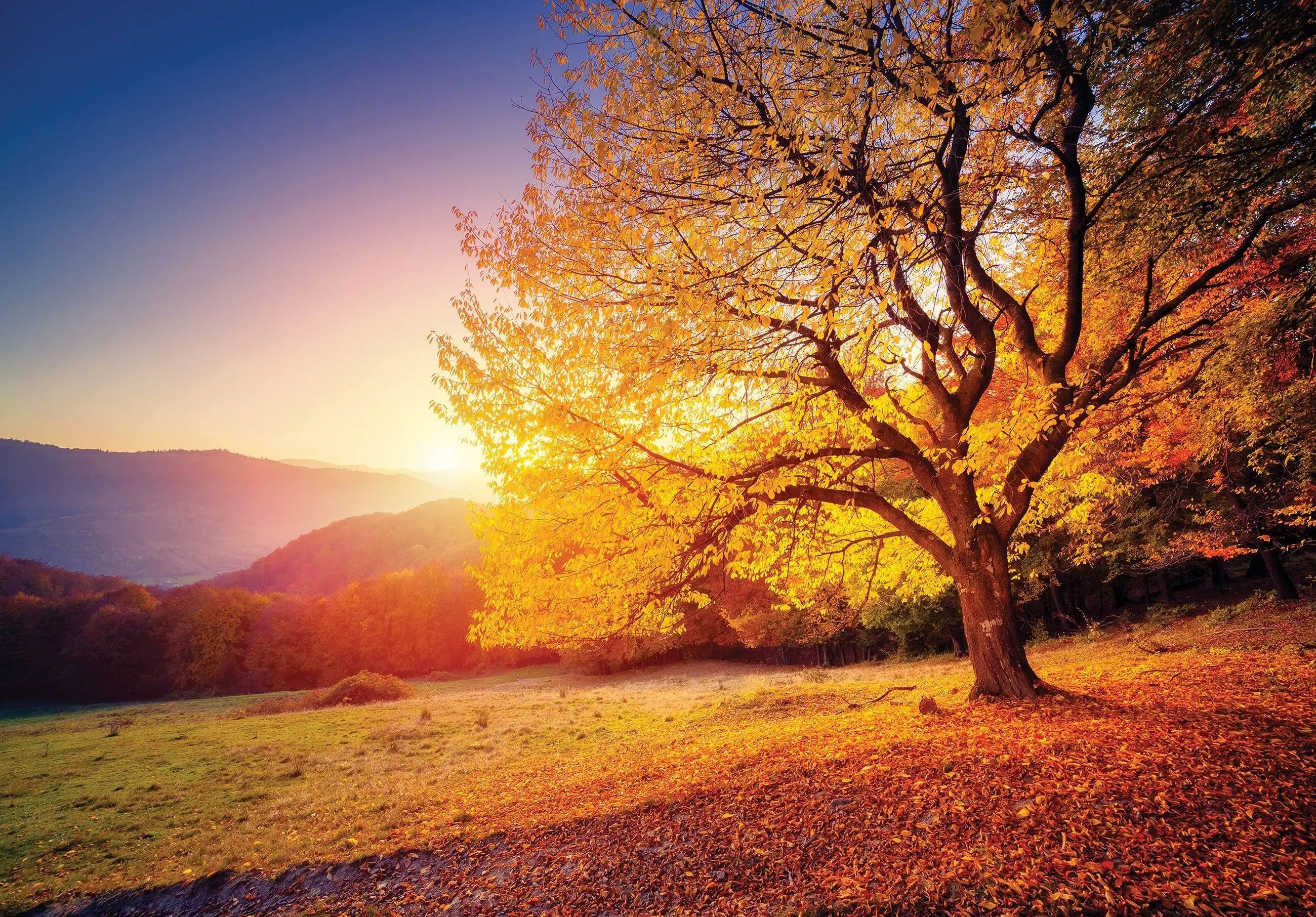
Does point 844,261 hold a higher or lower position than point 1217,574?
higher

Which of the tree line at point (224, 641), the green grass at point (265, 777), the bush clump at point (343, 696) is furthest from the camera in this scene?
the tree line at point (224, 641)

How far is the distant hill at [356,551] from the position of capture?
105312 mm

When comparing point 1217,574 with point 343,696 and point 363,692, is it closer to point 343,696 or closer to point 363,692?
point 363,692

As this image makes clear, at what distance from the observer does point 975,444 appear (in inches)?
272

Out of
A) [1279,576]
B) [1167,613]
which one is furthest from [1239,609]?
[1167,613]

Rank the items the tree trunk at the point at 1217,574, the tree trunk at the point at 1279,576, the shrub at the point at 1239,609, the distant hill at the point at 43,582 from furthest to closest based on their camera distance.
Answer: the distant hill at the point at 43,582, the tree trunk at the point at 1217,574, the tree trunk at the point at 1279,576, the shrub at the point at 1239,609

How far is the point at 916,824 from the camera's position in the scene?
15.6 feet

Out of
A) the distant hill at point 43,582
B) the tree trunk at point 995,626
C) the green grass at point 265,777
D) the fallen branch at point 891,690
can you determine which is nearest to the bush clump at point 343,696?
the green grass at point 265,777

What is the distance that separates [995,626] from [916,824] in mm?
4128

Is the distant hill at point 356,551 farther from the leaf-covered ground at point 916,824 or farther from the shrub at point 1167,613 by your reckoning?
the leaf-covered ground at point 916,824

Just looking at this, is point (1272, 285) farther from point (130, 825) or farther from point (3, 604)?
point (3, 604)

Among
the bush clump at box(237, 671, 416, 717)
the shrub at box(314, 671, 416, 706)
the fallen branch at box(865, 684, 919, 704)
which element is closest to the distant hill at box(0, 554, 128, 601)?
the bush clump at box(237, 671, 416, 717)

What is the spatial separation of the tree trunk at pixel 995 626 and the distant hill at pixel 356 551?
9620 cm

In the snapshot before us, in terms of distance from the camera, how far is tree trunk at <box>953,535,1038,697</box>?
7777mm
